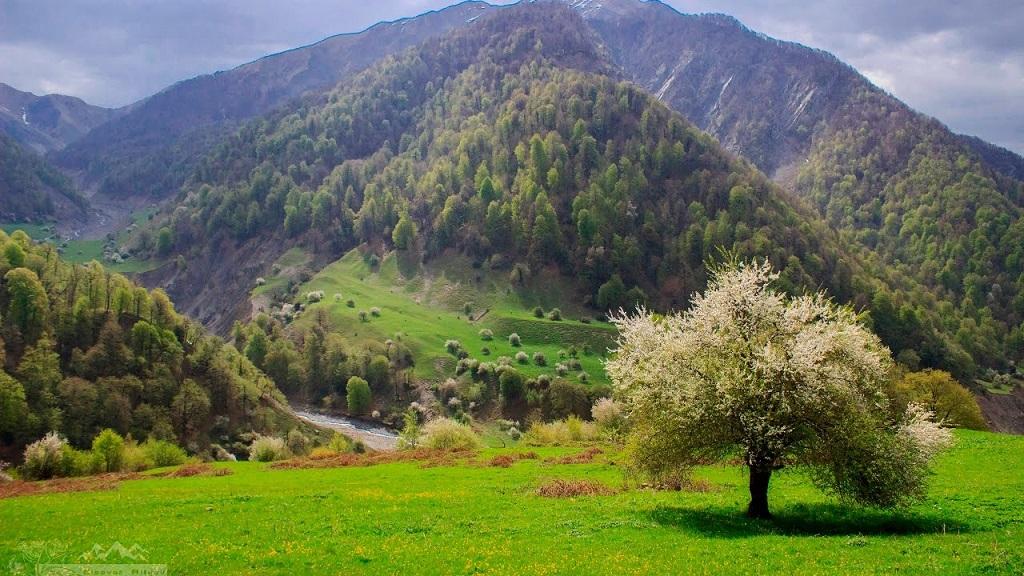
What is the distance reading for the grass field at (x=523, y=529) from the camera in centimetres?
2288

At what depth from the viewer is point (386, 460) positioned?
63344mm

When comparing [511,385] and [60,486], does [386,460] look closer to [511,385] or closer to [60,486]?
[60,486]

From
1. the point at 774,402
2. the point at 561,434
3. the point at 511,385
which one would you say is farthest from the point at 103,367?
the point at 774,402

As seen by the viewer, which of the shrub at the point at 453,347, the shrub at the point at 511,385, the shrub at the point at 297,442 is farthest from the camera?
the shrub at the point at 453,347

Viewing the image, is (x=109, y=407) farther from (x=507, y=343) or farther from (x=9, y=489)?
(x=507, y=343)

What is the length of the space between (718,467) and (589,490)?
16.6m

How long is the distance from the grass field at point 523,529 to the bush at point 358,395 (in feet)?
321

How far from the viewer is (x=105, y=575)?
2139 centimetres

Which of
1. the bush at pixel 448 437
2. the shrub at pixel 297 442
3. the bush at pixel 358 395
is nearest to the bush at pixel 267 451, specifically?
the bush at pixel 448 437

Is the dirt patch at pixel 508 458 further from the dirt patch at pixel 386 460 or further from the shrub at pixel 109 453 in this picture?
the shrub at pixel 109 453

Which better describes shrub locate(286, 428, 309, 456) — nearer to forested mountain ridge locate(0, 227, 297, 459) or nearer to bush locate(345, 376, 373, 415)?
forested mountain ridge locate(0, 227, 297, 459)

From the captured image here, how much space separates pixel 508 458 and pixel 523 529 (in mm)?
30523

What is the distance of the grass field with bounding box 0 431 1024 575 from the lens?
22875mm

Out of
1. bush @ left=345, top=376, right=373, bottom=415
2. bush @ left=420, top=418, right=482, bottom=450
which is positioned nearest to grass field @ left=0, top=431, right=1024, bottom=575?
bush @ left=420, top=418, right=482, bottom=450
